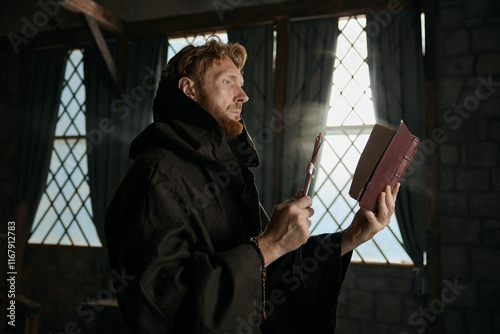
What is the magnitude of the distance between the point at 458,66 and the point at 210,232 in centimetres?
309

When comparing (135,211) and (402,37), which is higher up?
(402,37)

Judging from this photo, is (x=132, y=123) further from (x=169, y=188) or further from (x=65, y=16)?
(x=169, y=188)

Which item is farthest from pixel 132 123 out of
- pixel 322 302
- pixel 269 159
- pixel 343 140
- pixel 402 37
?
pixel 322 302

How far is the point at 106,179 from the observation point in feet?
14.4

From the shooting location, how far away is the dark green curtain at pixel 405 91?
334 cm

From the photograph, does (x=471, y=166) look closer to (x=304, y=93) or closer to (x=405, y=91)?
(x=405, y=91)

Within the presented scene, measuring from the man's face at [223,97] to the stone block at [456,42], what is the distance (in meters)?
2.73

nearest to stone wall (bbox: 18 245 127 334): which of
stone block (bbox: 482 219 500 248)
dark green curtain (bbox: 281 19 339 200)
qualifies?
dark green curtain (bbox: 281 19 339 200)

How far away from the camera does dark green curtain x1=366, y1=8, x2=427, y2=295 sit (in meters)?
3.34

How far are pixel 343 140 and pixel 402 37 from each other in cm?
100

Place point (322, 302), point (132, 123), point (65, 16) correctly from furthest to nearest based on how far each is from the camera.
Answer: point (65, 16) < point (132, 123) < point (322, 302)

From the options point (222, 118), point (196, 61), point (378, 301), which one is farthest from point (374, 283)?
point (196, 61)

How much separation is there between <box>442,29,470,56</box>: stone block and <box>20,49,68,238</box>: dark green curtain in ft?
13.3

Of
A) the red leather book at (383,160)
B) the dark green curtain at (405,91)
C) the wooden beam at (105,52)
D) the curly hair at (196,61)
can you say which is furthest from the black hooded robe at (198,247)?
the wooden beam at (105,52)
